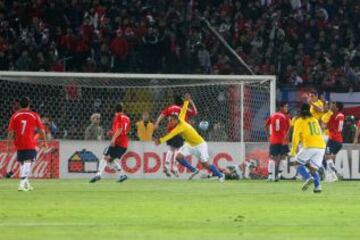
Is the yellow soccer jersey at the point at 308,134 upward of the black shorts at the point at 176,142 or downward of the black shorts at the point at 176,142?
upward

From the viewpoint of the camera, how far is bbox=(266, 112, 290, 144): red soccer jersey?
104 feet

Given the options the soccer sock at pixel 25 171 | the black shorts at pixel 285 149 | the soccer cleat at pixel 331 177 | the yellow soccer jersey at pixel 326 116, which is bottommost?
the soccer cleat at pixel 331 177

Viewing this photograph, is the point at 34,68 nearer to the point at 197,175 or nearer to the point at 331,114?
the point at 197,175

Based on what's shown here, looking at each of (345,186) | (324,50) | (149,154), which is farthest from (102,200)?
(324,50)

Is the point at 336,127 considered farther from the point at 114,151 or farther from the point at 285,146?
the point at 114,151

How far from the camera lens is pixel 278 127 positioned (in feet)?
105

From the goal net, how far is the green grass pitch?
721 centimetres

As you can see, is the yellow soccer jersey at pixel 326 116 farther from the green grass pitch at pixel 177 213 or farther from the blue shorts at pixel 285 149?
the green grass pitch at pixel 177 213

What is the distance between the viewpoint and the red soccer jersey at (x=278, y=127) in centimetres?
3184

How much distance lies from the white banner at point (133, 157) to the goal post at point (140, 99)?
0.65 meters

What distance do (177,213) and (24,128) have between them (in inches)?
345

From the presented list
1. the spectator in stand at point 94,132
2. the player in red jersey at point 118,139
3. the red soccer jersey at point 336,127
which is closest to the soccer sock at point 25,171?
the player in red jersey at point 118,139

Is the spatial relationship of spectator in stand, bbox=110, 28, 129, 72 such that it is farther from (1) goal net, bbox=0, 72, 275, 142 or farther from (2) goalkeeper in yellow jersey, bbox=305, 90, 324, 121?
(2) goalkeeper in yellow jersey, bbox=305, 90, 324, 121

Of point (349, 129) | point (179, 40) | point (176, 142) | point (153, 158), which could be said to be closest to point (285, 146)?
point (176, 142)
